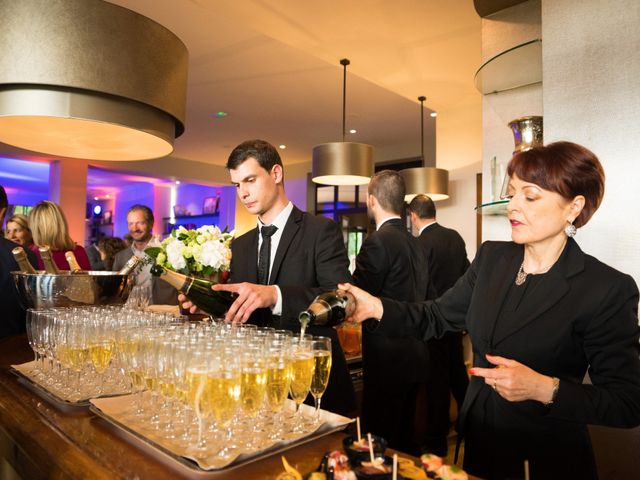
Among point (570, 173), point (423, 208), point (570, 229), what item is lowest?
point (570, 229)

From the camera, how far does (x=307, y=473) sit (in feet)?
3.46

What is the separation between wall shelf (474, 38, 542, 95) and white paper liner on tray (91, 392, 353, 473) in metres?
1.79

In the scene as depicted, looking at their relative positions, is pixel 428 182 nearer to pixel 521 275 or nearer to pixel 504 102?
pixel 504 102

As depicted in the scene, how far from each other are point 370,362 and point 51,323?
212cm

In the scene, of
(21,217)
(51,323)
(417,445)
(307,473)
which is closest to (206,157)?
(21,217)

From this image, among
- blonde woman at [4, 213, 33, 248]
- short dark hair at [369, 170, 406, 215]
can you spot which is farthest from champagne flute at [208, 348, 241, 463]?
blonde woman at [4, 213, 33, 248]

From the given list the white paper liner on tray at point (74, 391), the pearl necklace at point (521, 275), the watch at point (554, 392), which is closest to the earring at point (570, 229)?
the pearl necklace at point (521, 275)

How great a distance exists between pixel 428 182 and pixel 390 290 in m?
2.66

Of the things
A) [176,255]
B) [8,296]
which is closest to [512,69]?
[176,255]

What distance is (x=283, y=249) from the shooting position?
2.30m

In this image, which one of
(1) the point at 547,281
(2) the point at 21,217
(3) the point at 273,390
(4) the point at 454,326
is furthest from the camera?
(2) the point at 21,217

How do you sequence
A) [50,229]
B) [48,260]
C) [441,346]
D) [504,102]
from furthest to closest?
[441,346]
[50,229]
[504,102]
[48,260]

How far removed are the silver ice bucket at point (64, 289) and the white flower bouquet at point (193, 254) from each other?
0.81ft

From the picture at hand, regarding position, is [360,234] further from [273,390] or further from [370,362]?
[273,390]
